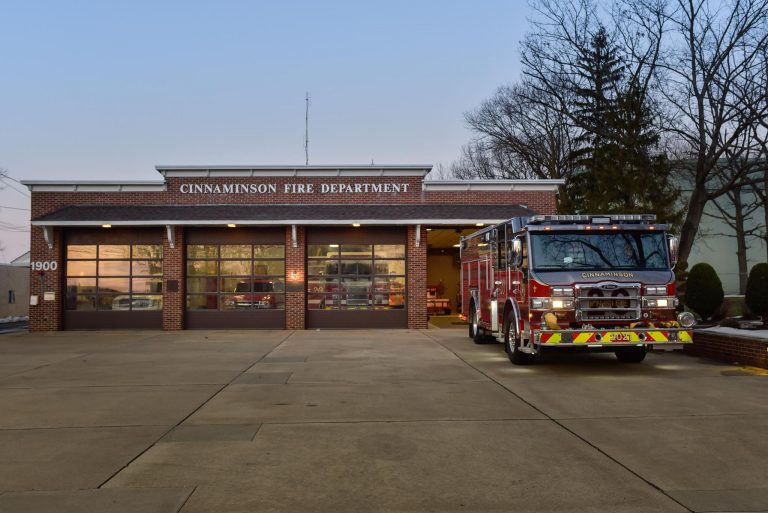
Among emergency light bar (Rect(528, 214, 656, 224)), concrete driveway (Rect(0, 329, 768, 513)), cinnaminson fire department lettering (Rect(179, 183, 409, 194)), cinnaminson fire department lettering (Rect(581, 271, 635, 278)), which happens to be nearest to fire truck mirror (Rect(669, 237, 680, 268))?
emergency light bar (Rect(528, 214, 656, 224))

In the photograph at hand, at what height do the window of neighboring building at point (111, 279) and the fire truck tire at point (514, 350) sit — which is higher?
the window of neighboring building at point (111, 279)

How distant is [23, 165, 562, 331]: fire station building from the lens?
850 inches

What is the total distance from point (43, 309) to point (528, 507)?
21.1m

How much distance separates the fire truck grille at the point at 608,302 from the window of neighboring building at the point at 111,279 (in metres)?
15.7

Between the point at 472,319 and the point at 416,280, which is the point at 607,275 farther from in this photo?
the point at 416,280

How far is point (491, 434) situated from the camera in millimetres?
6895

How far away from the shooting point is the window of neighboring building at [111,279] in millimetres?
21953

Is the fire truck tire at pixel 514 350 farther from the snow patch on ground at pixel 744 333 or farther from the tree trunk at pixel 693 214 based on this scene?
the tree trunk at pixel 693 214

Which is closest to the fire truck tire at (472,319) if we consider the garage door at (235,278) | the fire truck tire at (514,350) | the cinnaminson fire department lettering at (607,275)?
the fire truck tire at (514,350)

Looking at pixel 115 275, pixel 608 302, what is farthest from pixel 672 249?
pixel 115 275

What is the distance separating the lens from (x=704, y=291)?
69.0 feet

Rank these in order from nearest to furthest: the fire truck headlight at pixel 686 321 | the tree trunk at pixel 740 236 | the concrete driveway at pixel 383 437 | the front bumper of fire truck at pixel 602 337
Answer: the concrete driveway at pixel 383 437
the front bumper of fire truck at pixel 602 337
the fire truck headlight at pixel 686 321
the tree trunk at pixel 740 236

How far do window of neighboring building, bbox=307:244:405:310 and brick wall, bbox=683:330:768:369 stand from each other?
1000cm

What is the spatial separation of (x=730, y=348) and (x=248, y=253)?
14948 mm
